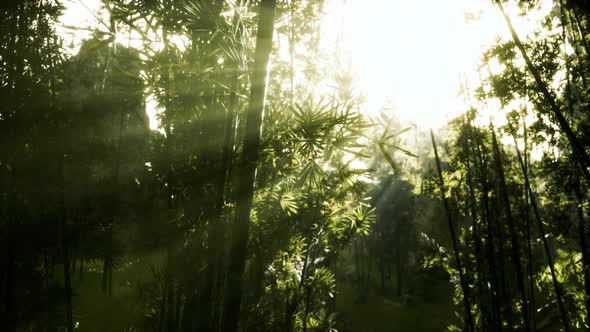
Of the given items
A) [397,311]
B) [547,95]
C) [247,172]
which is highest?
[547,95]

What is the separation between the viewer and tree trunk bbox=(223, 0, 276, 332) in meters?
2.31

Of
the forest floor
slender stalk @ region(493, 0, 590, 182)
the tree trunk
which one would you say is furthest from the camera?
the forest floor

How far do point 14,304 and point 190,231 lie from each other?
355 centimetres

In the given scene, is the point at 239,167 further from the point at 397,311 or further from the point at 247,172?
the point at 397,311

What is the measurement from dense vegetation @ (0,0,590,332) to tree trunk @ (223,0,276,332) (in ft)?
0.04

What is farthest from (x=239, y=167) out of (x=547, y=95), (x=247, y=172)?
(x=547, y=95)

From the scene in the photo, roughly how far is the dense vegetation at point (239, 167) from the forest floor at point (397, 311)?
10565 millimetres

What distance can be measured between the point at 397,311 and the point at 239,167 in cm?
1927

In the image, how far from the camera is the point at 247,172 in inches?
92.6

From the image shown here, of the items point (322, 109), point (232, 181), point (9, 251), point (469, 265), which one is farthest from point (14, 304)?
point (469, 265)

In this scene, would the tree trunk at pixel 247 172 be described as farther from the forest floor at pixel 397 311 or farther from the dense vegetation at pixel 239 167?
the forest floor at pixel 397 311

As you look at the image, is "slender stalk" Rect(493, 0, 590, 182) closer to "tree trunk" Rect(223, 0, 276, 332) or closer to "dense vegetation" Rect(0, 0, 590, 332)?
"dense vegetation" Rect(0, 0, 590, 332)

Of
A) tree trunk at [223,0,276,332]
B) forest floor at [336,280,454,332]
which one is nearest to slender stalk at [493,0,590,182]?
tree trunk at [223,0,276,332]

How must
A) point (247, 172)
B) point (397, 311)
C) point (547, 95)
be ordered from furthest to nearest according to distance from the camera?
point (397, 311), point (247, 172), point (547, 95)
